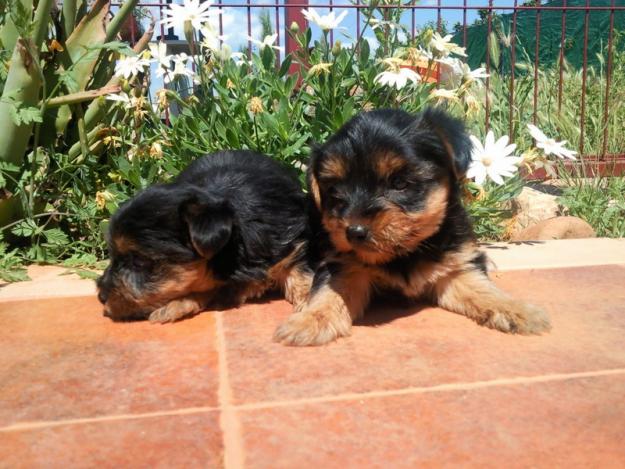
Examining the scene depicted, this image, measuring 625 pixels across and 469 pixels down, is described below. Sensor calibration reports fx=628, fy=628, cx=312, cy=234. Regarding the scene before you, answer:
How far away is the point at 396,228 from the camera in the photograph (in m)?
2.96

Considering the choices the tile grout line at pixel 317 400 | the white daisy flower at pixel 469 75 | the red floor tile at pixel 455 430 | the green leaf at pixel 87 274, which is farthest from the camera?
the white daisy flower at pixel 469 75

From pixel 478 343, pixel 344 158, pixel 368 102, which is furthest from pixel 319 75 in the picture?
pixel 478 343

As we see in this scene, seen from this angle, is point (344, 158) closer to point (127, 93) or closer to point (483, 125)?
point (127, 93)

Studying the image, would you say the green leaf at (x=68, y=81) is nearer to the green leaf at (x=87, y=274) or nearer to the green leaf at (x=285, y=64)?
the green leaf at (x=87, y=274)

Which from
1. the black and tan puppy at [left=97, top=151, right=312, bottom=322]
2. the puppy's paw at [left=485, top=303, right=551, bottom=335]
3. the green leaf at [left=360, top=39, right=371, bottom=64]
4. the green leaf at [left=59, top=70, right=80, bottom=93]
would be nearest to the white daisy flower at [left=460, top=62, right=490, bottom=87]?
the green leaf at [left=360, top=39, right=371, bottom=64]

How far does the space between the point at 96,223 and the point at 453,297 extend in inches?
109

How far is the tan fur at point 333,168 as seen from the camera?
309cm

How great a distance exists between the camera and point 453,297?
3430mm

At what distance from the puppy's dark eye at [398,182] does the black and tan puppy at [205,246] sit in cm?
88

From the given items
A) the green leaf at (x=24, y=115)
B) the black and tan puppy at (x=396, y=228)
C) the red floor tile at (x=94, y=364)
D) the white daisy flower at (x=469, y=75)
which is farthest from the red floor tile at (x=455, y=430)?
the white daisy flower at (x=469, y=75)

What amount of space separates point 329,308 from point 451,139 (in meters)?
1.08

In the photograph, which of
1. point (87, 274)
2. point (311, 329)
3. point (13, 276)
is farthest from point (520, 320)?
point (13, 276)

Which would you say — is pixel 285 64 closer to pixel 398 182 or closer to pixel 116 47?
pixel 116 47

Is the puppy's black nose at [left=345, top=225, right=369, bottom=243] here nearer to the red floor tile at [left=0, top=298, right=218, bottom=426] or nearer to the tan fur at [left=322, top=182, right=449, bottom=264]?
the tan fur at [left=322, top=182, right=449, bottom=264]
